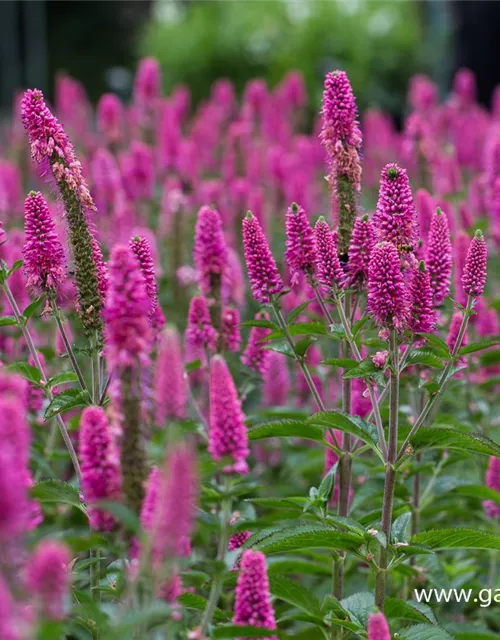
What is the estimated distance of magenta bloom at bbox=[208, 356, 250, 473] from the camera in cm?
219

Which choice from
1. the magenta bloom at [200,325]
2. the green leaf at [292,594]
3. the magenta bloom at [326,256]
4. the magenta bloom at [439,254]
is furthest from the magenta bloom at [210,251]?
the green leaf at [292,594]

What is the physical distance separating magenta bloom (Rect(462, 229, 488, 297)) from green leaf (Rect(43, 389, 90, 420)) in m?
1.20

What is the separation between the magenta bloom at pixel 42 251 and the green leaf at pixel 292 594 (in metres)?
1.13

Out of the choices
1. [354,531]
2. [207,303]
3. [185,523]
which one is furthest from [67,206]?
[185,523]

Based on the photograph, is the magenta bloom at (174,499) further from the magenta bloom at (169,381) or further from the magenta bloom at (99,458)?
the magenta bloom at (99,458)

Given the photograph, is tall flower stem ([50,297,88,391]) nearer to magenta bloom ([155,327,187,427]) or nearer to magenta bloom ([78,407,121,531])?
magenta bloom ([78,407,121,531])

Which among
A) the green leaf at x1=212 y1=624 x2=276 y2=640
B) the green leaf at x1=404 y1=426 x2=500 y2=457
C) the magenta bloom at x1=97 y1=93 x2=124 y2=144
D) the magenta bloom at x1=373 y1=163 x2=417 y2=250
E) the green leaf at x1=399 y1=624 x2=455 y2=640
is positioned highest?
the magenta bloom at x1=97 y1=93 x2=124 y2=144

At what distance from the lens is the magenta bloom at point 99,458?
212cm

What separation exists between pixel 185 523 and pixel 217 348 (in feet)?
7.07

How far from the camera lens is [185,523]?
1831 millimetres

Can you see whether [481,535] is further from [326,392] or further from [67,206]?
[326,392]

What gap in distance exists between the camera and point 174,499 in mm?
1782

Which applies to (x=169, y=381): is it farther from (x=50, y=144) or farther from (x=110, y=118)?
(x=110, y=118)

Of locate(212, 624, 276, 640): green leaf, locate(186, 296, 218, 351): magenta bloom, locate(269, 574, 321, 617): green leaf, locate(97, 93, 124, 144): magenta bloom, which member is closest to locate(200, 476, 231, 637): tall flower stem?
locate(212, 624, 276, 640): green leaf
